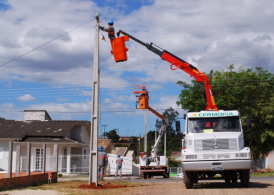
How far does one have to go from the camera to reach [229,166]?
14.2 meters

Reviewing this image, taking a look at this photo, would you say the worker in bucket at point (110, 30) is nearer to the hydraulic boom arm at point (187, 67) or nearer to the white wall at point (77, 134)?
the hydraulic boom arm at point (187, 67)

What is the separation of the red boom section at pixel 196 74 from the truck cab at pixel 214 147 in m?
4.38

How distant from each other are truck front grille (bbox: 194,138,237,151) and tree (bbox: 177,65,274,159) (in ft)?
75.5

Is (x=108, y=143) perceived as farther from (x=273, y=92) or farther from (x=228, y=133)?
(x=228, y=133)

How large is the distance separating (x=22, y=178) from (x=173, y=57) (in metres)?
9.85

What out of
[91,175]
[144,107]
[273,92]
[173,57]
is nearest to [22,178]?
[91,175]

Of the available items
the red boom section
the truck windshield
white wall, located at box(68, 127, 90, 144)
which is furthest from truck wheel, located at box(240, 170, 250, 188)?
white wall, located at box(68, 127, 90, 144)

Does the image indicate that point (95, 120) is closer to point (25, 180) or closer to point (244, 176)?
point (25, 180)

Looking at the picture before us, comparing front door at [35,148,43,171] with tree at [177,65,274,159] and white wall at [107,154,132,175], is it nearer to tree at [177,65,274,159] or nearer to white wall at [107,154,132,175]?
white wall at [107,154,132,175]

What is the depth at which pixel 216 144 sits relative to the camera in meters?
14.6

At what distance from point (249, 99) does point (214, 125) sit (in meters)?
24.5

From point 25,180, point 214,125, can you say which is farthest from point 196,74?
point 25,180

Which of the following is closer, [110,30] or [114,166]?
[110,30]

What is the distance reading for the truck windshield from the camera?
1523 cm
